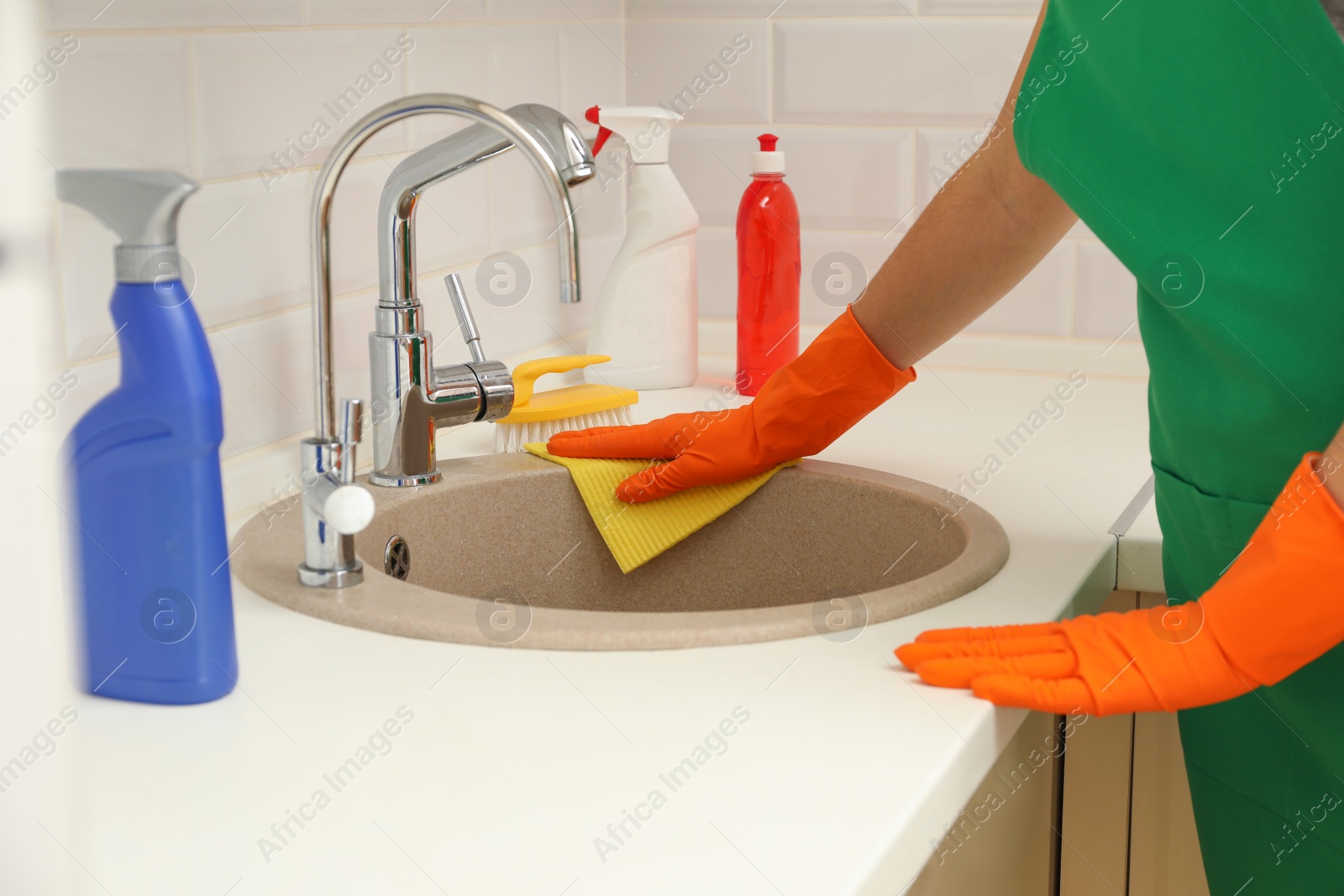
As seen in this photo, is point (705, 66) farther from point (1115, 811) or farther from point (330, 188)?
point (1115, 811)

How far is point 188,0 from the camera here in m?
0.93

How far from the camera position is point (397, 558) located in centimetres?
99

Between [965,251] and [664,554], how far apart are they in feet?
1.18

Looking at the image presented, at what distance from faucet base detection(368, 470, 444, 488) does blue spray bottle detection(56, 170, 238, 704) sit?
362mm

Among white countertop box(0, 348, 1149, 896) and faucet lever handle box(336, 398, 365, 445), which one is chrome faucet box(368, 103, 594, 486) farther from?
white countertop box(0, 348, 1149, 896)

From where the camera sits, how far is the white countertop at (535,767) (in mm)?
508

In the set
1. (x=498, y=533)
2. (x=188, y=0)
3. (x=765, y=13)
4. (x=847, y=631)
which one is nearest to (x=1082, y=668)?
(x=847, y=631)

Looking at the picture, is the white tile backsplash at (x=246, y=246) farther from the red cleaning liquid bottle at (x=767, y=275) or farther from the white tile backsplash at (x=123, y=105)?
the red cleaning liquid bottle at (x=767, y=275)

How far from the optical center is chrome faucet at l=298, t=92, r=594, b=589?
77 centimetres

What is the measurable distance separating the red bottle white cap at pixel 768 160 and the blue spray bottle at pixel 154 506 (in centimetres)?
84

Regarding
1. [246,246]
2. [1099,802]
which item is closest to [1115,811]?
[1099,802]

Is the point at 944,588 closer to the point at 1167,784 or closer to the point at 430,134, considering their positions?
the point at 1167,784

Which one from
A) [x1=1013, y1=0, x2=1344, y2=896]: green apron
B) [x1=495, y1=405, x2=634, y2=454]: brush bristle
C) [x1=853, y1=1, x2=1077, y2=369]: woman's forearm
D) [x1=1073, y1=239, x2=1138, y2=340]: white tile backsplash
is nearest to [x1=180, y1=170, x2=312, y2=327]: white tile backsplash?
[x1=495, y1=405, x2=634, y2=454]: brush bristle

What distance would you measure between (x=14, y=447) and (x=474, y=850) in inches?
14.0
